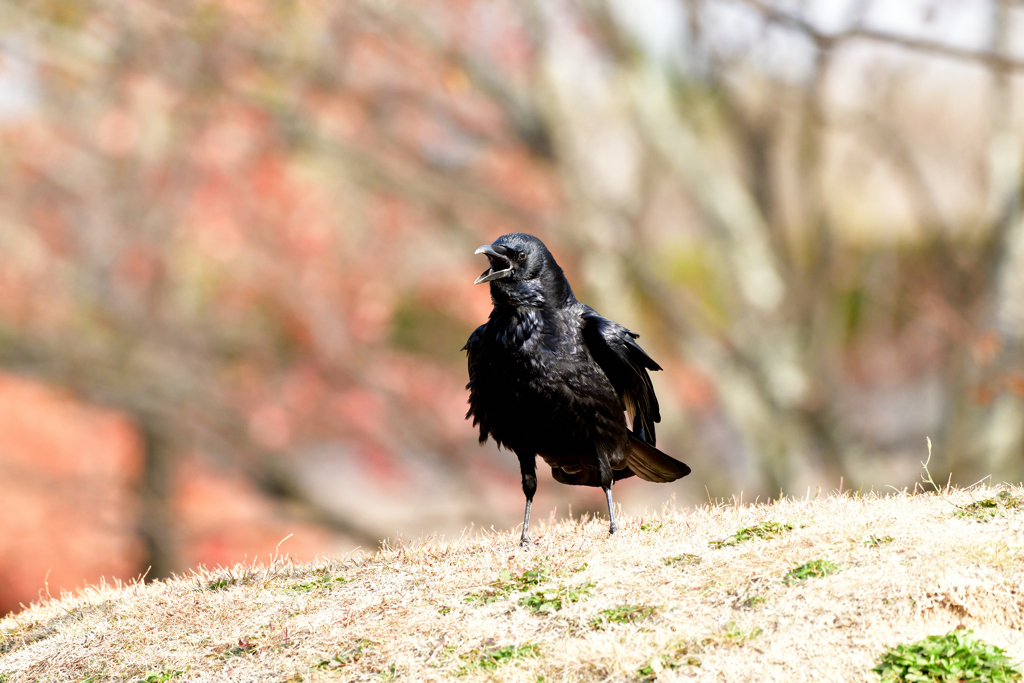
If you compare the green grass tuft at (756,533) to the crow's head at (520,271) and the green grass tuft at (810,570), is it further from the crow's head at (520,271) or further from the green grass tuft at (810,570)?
the crow's head at (520,271)

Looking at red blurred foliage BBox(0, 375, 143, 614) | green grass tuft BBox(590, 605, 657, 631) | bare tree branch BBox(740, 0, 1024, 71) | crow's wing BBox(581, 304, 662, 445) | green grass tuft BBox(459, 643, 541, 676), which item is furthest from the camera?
red blurred foliage BBox(0, 375, 143, 614)

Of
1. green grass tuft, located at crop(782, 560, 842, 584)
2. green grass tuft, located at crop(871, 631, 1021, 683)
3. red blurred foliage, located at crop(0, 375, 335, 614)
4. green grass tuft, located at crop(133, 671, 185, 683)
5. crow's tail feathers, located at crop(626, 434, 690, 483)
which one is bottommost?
green grass tuft, located at crop(871, 631, 1021, 683)

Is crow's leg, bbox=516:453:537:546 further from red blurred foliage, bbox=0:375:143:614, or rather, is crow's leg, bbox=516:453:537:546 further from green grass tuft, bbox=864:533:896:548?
red blurred foliage, bbox=0:375:143:614

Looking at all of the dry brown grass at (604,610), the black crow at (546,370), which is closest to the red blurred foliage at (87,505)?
the dry brown grass at (604,610)

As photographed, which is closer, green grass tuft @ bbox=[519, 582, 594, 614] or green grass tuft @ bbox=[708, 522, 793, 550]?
green grass tuft @ bbox=[519, 582, 594, 614]

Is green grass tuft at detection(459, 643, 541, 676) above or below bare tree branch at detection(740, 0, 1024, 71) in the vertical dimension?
below

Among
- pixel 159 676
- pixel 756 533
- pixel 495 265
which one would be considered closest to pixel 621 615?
pixel 756 533

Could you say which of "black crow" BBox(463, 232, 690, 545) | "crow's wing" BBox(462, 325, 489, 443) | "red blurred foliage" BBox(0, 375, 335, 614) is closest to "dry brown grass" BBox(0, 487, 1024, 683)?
"black crow" BBox(463, 232, 690, 545)

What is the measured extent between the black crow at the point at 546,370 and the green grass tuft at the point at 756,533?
90cm

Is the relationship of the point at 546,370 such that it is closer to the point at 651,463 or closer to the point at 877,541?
the point at 651,463

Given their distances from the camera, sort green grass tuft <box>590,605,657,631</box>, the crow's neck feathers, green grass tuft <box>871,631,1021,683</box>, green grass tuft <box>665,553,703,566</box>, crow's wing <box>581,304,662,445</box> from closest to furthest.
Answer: green grass tuft <box>871,631,1021,683</box>
green grass tuft <box>590,605,657,631</box>
green grass tuft <box>665,553,703,566</box>
the crow's neck feathers
crow's wing <box>581,304,662,445</box>

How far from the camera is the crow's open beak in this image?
5.73 m

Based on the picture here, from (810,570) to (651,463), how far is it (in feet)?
5.88

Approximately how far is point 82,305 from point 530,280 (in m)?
9.92
